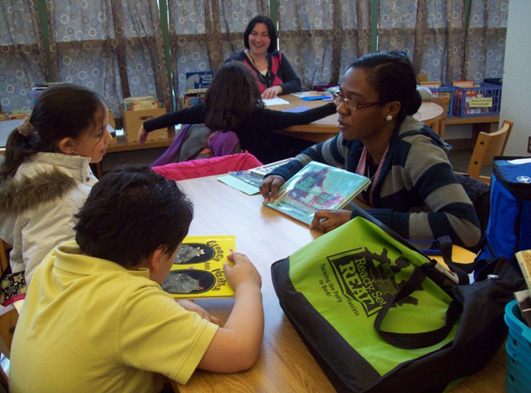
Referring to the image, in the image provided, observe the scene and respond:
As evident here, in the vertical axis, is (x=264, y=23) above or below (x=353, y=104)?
above

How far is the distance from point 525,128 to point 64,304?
4.18 meters

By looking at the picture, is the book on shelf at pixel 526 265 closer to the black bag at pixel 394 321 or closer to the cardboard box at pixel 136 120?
the black bag at pixel 394 321

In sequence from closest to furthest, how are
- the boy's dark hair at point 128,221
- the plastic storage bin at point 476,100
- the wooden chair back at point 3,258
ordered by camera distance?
the boy's dark hair at point 128,221 → the wooden chair back at point 3,258 → the plastic storage bin at point 476,100

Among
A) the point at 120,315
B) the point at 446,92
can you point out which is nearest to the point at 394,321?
the point at 120,315

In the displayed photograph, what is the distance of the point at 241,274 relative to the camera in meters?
1.11

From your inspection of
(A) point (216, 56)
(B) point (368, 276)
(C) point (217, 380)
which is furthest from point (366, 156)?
(A) point (216, 56)

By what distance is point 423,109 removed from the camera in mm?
3193

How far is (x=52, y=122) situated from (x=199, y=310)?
89cm

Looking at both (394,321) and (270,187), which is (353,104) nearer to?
(270,187)

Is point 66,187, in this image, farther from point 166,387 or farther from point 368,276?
point 368,276

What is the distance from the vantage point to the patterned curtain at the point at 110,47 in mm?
3963

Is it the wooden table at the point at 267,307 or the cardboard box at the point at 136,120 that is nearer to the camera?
the wooden table at the point at 267,307

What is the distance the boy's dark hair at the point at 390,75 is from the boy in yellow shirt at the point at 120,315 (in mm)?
903

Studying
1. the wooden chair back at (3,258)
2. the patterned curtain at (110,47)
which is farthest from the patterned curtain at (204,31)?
the wooden chair back at (3,258)
